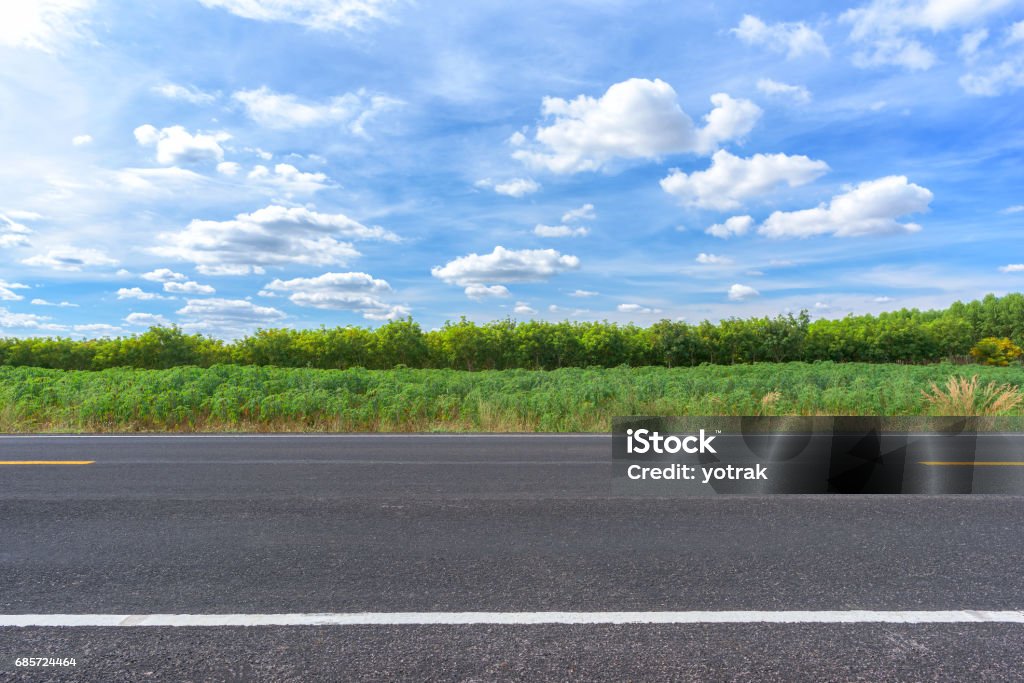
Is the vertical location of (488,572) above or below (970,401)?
below

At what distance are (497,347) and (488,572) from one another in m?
62.1

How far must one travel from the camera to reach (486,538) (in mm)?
5145

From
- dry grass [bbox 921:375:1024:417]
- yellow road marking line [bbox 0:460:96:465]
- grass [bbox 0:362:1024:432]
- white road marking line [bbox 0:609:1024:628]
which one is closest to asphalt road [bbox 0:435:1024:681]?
white road marking line [bbox 0:609:1024:628]

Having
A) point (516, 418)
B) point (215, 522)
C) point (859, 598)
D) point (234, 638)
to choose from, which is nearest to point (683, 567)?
point (859, 598)

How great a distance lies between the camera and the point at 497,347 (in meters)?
66.4

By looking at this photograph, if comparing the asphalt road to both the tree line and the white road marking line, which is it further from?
the tree line

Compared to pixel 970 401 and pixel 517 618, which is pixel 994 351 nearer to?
pixel 970 401

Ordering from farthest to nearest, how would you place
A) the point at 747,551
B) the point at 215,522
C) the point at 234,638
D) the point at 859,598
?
the point at 215,522, the point at 747,551, the point at 859,598, the point at 234,638

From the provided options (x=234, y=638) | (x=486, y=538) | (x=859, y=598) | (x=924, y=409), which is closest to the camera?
(x=234, y=638)

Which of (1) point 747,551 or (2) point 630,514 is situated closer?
(1) point 747,551

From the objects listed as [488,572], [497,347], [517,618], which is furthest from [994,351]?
[517,618]

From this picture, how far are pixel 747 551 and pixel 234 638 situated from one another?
3524mm

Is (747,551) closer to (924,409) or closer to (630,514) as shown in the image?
(630,514)

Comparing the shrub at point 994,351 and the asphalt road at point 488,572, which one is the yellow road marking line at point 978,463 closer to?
the asphalt road at point 488,572
